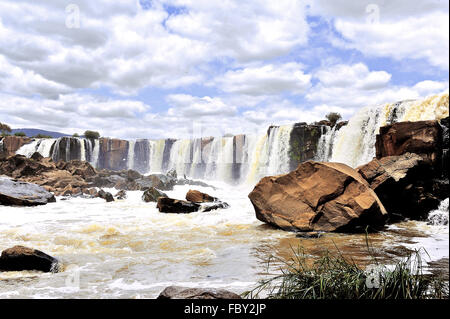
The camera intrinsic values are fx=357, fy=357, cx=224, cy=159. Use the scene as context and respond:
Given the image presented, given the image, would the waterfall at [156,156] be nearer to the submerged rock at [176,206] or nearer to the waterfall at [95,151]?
the waterfall at [95,151]

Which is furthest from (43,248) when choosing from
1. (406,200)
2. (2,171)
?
(2,171)

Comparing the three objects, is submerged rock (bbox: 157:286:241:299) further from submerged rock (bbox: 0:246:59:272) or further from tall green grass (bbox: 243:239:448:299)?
submerged rock (bbox: 0:246:59:272)

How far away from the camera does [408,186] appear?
11188mm

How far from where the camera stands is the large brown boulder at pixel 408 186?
11.0 m

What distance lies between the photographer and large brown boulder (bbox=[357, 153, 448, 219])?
11.0 metres

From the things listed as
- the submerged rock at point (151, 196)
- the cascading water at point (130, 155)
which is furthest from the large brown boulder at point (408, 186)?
the cascading water at point (130, 155)

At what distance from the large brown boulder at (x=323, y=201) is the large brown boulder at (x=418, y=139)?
3.56 m

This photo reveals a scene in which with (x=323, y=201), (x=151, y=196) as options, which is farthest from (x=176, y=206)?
(x=323, y=201)

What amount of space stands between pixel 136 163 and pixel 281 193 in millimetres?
38986

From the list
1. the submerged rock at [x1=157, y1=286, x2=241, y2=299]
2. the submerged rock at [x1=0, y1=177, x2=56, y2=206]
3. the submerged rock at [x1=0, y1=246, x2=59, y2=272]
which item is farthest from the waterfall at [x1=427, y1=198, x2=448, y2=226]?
the submerged rock at [x1=0, y1=177, x2=56, y2=206]

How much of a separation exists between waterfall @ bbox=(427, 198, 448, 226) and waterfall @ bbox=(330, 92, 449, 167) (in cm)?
639

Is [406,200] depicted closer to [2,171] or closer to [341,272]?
[341,272]

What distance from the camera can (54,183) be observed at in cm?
2153
